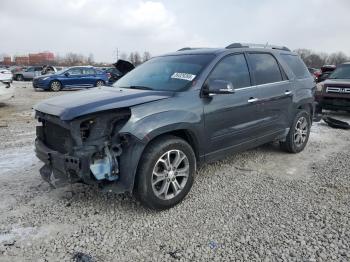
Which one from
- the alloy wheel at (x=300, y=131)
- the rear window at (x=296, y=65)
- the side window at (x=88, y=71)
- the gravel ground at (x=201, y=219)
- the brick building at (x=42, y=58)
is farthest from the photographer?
the brick building at (x=42, y=58)

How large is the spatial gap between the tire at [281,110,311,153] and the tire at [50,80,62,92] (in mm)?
16983

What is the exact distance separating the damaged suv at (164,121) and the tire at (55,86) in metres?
16.4

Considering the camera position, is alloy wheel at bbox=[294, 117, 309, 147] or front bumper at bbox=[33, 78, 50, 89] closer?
alloy wheel at bbox=[294, 117, 309, 147]

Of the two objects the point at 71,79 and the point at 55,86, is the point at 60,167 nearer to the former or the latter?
the point at 55,86

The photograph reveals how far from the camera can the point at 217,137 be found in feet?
14.1

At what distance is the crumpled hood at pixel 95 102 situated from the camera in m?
3.37

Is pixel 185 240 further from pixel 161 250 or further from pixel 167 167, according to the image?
pixel 167 167

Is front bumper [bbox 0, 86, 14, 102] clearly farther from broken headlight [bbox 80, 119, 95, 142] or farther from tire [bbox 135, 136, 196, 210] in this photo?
tire [bbox 135, 136, 196, 210]

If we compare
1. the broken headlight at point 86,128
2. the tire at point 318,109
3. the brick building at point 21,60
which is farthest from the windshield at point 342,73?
the brick building at point 21,60

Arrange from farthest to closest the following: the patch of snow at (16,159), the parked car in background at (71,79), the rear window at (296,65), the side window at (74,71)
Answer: the side window at (74,71)
the parked car in background at (71,79)
the rear window at (296,65)
the patch of snow at (16,159)

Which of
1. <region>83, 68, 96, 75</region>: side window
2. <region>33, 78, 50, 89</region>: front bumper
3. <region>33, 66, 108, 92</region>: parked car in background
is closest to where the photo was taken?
<region>33, 78, 50, 89</region>: front bumper

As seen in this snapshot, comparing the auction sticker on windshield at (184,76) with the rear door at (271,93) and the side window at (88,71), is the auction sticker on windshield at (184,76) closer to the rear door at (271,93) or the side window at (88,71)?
the rear door at (271,93)

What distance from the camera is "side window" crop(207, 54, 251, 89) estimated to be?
172 inches

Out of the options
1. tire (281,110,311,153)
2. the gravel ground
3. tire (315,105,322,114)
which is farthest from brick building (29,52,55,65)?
the gravel ground
